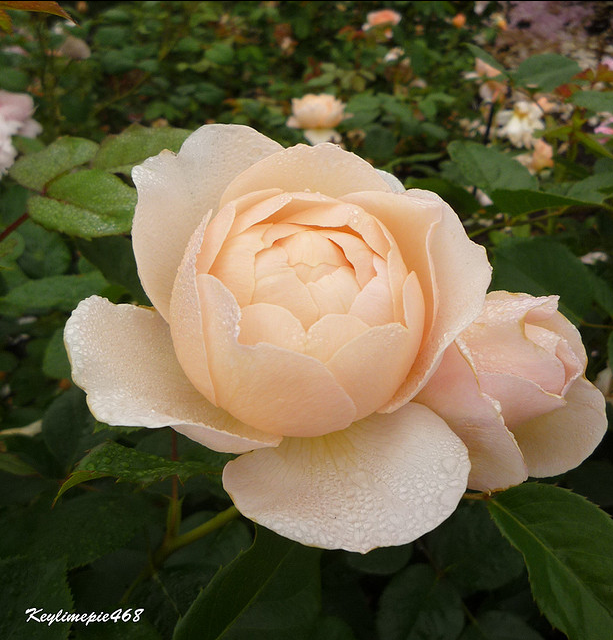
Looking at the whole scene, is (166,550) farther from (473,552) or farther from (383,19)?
(383,19)

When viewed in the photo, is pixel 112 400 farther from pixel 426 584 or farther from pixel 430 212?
pixel 426 584

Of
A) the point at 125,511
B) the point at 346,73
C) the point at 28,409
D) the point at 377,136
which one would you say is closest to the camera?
the point at 125,511

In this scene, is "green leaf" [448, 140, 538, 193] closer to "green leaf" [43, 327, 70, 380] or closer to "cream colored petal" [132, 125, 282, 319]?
"cream colored petal" [132, 125, 282, 319]

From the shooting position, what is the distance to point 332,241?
0.36 meters

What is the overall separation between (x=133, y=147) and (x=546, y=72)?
0.61 metres

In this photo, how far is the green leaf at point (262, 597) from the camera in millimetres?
374

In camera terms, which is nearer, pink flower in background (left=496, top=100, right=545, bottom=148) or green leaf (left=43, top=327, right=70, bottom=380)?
green leaf (left=43, top=327, right=70, bottom=380)

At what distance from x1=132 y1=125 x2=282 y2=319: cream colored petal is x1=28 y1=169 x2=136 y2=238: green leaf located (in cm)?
7

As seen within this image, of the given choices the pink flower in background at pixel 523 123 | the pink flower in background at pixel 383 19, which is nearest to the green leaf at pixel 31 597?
the pink flower in background at pixel 523 123

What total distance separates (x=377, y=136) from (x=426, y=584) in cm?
95

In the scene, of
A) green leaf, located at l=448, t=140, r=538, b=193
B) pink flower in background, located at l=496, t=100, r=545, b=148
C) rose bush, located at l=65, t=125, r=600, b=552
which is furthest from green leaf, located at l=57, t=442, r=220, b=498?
pink flower in background, located at l=496, t=100, r=545, b=148

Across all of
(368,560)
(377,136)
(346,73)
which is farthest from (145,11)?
(368,560)

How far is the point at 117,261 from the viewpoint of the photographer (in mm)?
526

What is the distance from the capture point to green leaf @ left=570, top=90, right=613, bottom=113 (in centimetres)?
63
